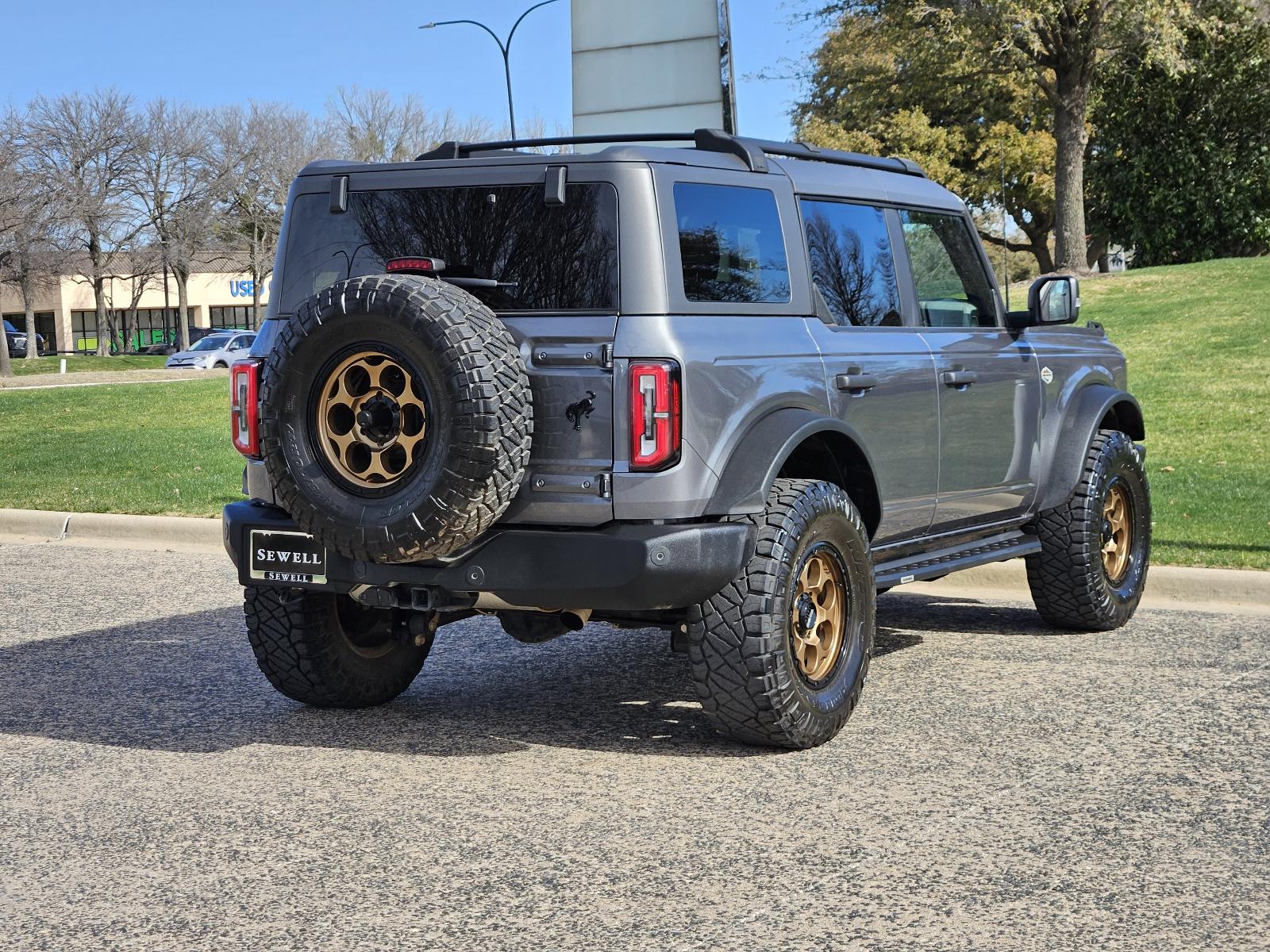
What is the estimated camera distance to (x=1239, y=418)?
1482 centimetres

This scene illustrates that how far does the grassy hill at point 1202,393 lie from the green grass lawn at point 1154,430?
Answer: 0.02m

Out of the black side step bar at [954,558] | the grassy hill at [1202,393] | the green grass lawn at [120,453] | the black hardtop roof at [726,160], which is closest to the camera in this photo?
the black hardtop roof at [726,160]

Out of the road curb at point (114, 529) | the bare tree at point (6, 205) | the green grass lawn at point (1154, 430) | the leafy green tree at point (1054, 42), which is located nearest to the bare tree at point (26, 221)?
the bare tree at point (6, 205)

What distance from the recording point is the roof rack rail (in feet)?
18.5

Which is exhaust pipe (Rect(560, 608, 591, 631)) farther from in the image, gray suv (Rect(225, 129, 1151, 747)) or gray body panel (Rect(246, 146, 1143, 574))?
gray body panel (Rect(246, 146, 1143, 574))

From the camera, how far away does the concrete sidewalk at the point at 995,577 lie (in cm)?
814

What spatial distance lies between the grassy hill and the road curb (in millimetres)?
6603

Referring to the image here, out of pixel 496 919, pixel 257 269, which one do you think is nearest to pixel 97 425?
pixel 496 919

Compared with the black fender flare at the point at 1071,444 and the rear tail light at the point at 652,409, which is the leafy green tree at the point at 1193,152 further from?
the rear tail light at the point at 652,409

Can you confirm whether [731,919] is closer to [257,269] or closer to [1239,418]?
[1239,418]

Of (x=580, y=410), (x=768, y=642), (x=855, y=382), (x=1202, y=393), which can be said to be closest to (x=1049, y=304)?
(x=855, y=382)

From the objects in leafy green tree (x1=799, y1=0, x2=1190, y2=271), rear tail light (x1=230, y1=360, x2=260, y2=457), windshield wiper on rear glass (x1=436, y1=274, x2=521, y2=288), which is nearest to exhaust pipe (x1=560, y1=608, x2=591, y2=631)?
windshield wiper on rear glass (x1=436, y1=274, x2=521, y2=288)

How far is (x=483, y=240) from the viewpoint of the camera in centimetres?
530

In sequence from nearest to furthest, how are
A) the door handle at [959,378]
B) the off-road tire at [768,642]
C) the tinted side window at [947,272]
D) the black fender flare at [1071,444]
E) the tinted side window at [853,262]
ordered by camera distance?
the off-road tire at [768,642]
the tinted side window at [853,262]
the door handle at [959,378]
the tinted side window at [947,272]
the black fender flare at [1071,444]
